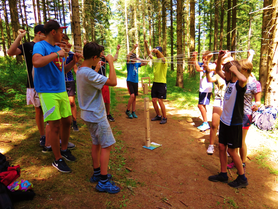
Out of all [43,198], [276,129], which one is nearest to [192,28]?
[276,129]

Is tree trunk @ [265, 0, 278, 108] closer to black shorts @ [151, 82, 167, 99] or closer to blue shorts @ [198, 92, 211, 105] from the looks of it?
blue shorts @ [198, 92, 211, 105]

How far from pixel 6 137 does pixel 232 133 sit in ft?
14.7

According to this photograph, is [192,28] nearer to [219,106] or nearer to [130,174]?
[219,106]

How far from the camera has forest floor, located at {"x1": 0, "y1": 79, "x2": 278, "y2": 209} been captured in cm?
256

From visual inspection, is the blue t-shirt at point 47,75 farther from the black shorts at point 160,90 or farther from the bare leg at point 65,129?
the black shorts at point 160,90

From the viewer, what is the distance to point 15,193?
7.14 feet

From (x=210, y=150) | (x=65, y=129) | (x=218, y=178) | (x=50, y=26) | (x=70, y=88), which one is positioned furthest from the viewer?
(x=70, y=88)

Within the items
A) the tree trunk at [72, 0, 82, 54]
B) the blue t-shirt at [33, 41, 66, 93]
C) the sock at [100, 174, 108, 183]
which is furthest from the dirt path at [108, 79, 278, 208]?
the tree trunk at [72, 0, 82, 54]

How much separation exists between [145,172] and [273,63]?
5385 millimetres

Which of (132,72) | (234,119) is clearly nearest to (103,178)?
(234,119)

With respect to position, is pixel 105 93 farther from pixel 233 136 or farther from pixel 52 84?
pixel 233 136

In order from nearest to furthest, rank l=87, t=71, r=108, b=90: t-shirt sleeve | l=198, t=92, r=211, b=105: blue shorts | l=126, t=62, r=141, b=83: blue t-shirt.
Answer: l=87, t=71, r=108, b=90: t-shirt sleeve, l=198, t=92, r=211, b=105: blue shorts, l=126, t=62, r=141, b=83: blue t-shirt

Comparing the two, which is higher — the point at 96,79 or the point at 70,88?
the point at 96,79

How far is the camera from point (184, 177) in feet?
11.2
